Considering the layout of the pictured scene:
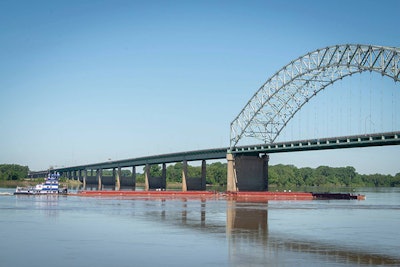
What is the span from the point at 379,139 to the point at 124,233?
71155 mm

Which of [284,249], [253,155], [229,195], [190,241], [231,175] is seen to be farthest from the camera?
[253,155]

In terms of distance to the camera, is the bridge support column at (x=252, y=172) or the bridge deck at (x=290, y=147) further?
the bridge support column at (x=252, y=172)

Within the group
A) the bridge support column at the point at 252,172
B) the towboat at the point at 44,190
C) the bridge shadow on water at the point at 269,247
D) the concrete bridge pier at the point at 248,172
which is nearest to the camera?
the bridge shadow on water at the point at 269,247

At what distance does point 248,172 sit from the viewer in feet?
466

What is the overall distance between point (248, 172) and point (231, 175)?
14.5 feet

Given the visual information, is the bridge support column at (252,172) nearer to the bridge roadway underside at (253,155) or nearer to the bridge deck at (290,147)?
the bridge roadway underside at (253,155)

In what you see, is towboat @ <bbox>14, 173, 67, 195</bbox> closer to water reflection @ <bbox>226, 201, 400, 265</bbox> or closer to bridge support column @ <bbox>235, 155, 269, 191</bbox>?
bridge support column @ <bbox>235, 155, 269, 191</bbox>

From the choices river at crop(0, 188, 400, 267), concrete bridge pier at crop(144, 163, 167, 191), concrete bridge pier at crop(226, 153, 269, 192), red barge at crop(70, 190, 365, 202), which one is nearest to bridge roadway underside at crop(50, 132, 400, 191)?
concrete bridge pier at crop(226, 153, 269, 192)

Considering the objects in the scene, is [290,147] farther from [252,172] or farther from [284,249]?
[284,249]

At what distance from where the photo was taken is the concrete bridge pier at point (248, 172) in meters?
140

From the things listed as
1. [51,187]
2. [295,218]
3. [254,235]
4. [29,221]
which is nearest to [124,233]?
[254,235]

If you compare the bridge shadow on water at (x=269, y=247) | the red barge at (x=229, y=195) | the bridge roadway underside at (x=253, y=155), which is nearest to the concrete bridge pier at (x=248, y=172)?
the bridge roadway underside at (x=253, y=155)

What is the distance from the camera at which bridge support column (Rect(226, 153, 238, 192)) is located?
139 m

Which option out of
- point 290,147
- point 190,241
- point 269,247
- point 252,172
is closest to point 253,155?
point 252,172
